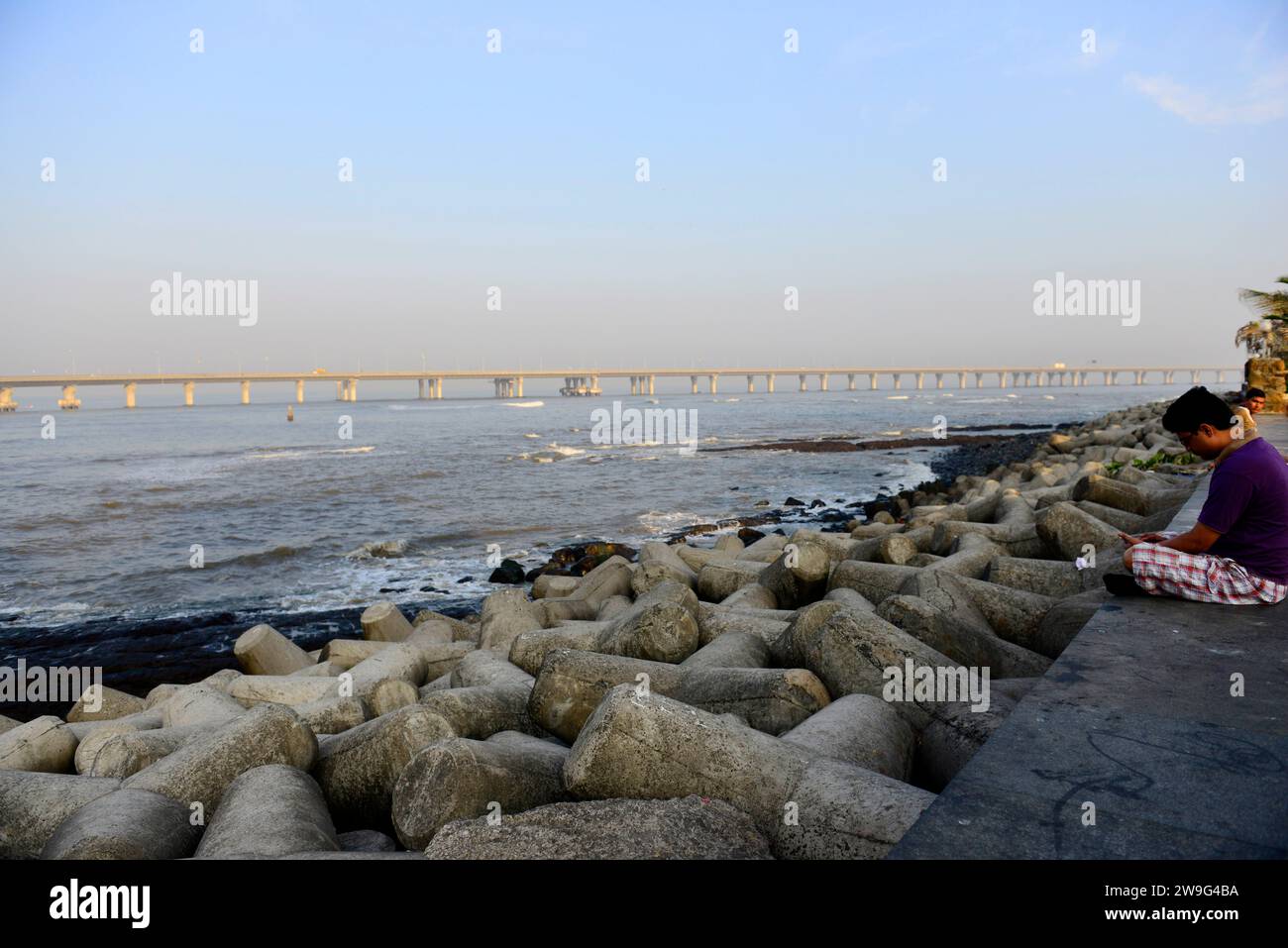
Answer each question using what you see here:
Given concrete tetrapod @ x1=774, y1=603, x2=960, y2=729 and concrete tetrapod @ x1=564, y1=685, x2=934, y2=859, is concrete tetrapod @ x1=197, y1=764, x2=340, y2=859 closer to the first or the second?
concrete tetrapod @ x1=564, y1=685, x2=934, y2=859

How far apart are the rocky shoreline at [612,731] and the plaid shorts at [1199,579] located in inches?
22.6

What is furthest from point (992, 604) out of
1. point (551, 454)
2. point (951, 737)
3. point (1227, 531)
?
point (551, 454)

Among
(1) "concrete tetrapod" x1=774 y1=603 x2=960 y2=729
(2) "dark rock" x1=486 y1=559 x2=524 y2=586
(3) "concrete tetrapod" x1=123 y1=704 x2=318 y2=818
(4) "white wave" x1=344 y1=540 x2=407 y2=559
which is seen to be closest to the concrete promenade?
(1) "concrete tetrapod" x1=774 y1=603 x2=960 y2=729

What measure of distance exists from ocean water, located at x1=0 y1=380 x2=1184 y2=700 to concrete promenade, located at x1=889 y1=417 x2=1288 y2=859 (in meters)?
10.1

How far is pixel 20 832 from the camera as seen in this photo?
153 inches

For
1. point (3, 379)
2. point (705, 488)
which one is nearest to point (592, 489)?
point (705, 488)

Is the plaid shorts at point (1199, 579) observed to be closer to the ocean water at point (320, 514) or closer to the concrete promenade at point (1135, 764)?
A: the concrete promenade at point (1135, 764)

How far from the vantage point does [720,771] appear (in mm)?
3193

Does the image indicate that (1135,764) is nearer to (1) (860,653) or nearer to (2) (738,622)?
(1) (860,653)

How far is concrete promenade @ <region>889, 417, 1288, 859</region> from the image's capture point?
214cm

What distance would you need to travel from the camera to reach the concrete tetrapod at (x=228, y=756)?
155 inches

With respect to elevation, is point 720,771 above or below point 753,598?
above

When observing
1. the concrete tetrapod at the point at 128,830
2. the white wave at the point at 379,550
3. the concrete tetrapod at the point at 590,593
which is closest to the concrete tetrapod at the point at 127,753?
the concrete tetrapod at the point at 128,830

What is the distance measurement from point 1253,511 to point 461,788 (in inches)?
168
